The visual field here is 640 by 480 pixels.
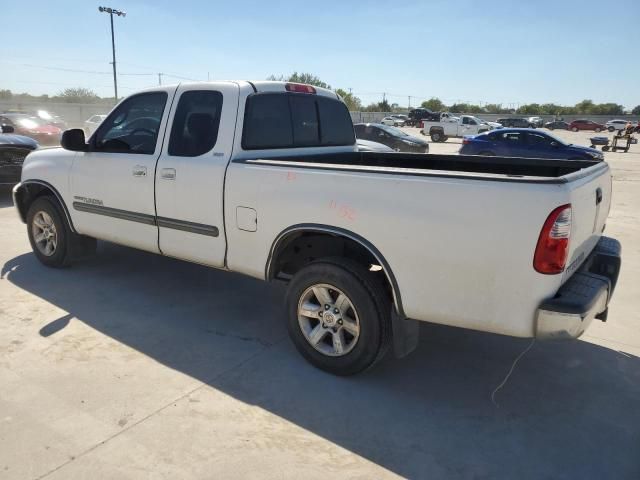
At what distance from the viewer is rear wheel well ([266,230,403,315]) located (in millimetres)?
3064

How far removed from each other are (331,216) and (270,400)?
121 centimetres

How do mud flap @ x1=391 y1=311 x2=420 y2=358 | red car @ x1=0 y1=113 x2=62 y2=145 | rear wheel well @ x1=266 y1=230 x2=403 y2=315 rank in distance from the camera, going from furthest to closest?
red car @ x1=0 y1=113 x2=62 y2=145, mud flap @ x1=391 y1=311 x2=420 y2=358, rear wheel well @ x1=266 y1=230 x2=403 y2=315

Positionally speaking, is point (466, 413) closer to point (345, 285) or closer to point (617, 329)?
point (345, 285)

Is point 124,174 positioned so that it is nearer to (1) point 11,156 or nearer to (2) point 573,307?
(2) point 573,307

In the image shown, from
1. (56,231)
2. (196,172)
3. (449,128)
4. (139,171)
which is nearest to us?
(196,172)

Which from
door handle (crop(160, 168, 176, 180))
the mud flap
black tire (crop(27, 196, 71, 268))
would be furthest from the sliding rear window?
black tire (crop(27, 196, 71, 268))

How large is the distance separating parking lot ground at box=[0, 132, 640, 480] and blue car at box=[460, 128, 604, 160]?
11.2 meters

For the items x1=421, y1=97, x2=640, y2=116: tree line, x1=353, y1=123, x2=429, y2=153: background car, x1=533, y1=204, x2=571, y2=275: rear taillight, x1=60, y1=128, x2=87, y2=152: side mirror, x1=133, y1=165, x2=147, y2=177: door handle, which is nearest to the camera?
x1=533, y1=204, x2=571, y2=275: rear taillight

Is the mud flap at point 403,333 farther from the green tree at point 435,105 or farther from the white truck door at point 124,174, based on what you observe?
the green tree at point 435,105

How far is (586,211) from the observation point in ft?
9.39

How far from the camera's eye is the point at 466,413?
3045 millimetres

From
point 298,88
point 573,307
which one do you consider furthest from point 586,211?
point 298,88

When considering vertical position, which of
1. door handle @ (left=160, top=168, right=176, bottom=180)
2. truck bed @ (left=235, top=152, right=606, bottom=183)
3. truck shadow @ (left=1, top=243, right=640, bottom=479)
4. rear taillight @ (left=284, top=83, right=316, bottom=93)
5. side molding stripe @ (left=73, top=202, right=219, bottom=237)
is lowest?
truck shadow @ (left=1, top=243, right=640, bottom=479)

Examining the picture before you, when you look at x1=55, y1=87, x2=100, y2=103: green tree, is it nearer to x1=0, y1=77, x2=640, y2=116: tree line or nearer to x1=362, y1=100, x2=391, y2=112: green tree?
x1=0, y1=77, x2=640, y2=116: tree line
